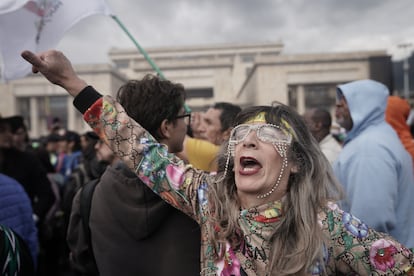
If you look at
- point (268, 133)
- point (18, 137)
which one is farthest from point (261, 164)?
point (18, 137)

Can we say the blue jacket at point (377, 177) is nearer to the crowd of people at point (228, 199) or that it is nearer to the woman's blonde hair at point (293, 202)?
the crowd of people at point (228, 199)

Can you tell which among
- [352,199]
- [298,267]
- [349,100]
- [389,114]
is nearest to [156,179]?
[298,267]

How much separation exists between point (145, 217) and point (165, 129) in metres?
0.38

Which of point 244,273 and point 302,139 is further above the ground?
point 302,139

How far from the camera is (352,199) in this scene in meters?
2.10

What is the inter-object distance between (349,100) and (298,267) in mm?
1464

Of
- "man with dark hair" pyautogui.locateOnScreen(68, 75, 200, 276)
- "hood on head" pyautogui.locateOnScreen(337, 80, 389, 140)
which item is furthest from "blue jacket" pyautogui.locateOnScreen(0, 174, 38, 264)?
"hood on head" pyautogui.locateOnScreen(337, 80, 389, 140)

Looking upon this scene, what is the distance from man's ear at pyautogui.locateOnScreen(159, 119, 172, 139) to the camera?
5.58ft

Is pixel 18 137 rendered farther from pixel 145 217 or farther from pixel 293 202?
pixel 293 202

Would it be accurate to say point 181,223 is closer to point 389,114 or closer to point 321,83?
point 389,114

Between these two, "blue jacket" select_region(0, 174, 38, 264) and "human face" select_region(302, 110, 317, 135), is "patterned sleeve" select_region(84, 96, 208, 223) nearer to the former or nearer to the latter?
"human face" select_region(302, 110, 317, 135)

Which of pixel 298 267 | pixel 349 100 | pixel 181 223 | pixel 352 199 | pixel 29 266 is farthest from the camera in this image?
pixel 349 100

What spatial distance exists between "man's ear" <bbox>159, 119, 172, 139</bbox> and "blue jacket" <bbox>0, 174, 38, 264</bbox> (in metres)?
0.97

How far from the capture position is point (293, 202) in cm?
135
